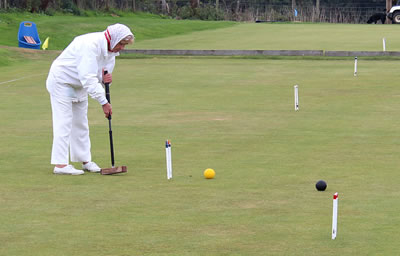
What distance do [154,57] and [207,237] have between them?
23.9 metres

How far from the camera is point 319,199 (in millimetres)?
7918

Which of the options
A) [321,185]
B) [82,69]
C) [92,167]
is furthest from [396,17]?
[321,185]

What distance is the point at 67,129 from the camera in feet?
30.9

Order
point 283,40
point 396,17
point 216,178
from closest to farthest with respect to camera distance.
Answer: point 216,178 < point 283,40 < point 396,17

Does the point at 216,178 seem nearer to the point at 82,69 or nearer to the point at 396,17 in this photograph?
the point at 82,69

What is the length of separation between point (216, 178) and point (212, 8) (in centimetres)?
5300

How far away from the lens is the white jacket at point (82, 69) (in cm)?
908

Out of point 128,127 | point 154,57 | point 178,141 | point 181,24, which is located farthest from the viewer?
point 181,24

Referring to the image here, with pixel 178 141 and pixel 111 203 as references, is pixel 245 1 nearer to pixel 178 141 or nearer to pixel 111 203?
pixel 178 141

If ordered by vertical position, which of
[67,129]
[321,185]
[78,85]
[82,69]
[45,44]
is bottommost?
[45,44]

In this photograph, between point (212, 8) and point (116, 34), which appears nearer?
point (116, 34)

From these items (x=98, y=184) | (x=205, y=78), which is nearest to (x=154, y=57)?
(x=205, y=78)

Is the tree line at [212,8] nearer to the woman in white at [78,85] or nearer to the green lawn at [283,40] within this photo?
the green lawn at [283,40]

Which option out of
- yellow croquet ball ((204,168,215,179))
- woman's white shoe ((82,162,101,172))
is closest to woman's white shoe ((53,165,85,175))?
woman's white shoe ((82,162,101,172))
